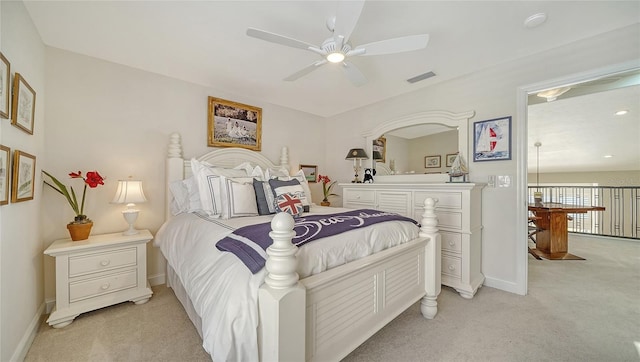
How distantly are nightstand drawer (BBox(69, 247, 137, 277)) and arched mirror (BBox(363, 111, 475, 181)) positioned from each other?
3.11 metres

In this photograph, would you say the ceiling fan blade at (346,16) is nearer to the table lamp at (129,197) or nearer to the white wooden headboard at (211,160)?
the white wooden headboard at (211,160)

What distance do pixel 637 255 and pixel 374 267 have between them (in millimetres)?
5032

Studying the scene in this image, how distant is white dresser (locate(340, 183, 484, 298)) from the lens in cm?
240

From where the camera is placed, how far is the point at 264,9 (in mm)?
1726

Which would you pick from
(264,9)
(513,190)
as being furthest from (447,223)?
(264,9)

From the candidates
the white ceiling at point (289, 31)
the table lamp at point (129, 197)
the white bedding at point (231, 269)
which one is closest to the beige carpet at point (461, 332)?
the white bedding at point (231, 269)

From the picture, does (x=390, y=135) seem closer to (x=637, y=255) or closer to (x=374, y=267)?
(x=374, y=267)

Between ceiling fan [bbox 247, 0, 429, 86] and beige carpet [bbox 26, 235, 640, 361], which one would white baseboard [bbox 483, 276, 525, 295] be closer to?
beige carpet [bbox 26, 235, 640, 361]

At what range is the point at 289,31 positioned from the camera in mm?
1990

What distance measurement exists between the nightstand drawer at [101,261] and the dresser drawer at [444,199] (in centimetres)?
293

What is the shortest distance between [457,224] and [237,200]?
2.24 meters

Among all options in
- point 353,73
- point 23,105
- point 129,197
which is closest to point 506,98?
point 353,73

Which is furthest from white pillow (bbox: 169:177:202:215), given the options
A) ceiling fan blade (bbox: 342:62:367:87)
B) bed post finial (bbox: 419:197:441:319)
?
bed post finial (bbox: 419:197:441:319)

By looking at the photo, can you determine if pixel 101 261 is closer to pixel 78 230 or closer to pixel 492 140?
pixel 78 230
